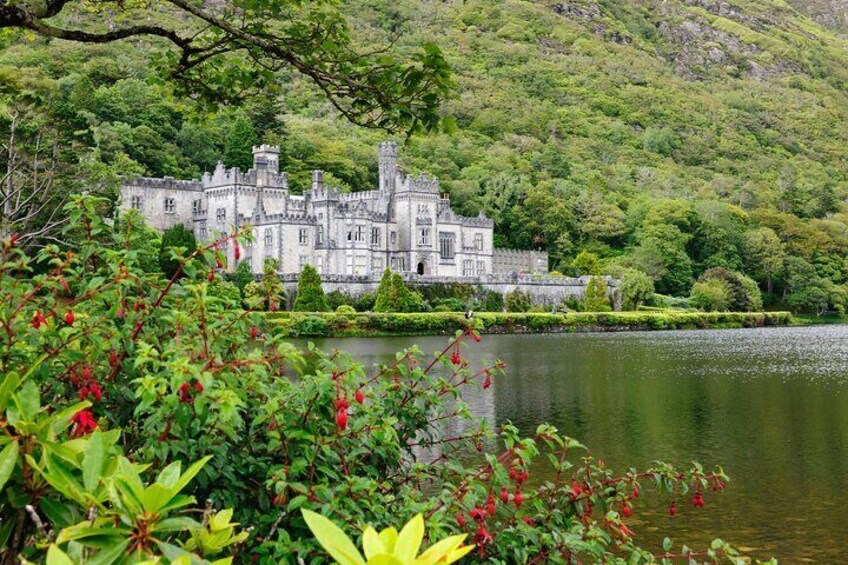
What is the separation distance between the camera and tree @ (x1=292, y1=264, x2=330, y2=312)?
54.2 metres

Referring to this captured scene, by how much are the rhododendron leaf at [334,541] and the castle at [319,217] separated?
56.2m

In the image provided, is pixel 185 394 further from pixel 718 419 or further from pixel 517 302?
pixel 517 302

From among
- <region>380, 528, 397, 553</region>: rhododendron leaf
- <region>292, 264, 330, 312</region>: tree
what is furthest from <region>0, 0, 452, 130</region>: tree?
<region>292, 264, 330, 312</region>: tree

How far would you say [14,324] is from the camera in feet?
14.4

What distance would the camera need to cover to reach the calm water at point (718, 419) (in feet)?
39.1

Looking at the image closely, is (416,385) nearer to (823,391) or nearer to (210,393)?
(210,393)

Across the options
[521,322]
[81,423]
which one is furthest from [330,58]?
[521,322]

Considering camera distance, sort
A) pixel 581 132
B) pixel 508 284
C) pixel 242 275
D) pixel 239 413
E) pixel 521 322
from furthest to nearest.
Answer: pixel 581 132, pixel 508 284, pixel 521 322, pixel 242 275, pixel 239 413

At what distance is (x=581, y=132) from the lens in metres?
131

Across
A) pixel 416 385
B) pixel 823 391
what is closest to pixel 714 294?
pixel 823 391

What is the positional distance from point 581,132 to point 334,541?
132m

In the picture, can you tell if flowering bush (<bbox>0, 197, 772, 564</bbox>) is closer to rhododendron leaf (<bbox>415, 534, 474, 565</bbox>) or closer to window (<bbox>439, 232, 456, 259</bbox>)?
rhododendron leaf (<bbox>415, 534, 474, 565</bbox>)

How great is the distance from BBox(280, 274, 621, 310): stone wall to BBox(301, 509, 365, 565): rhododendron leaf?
54.1 metres

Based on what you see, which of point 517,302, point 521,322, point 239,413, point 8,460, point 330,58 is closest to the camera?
point 8,460
